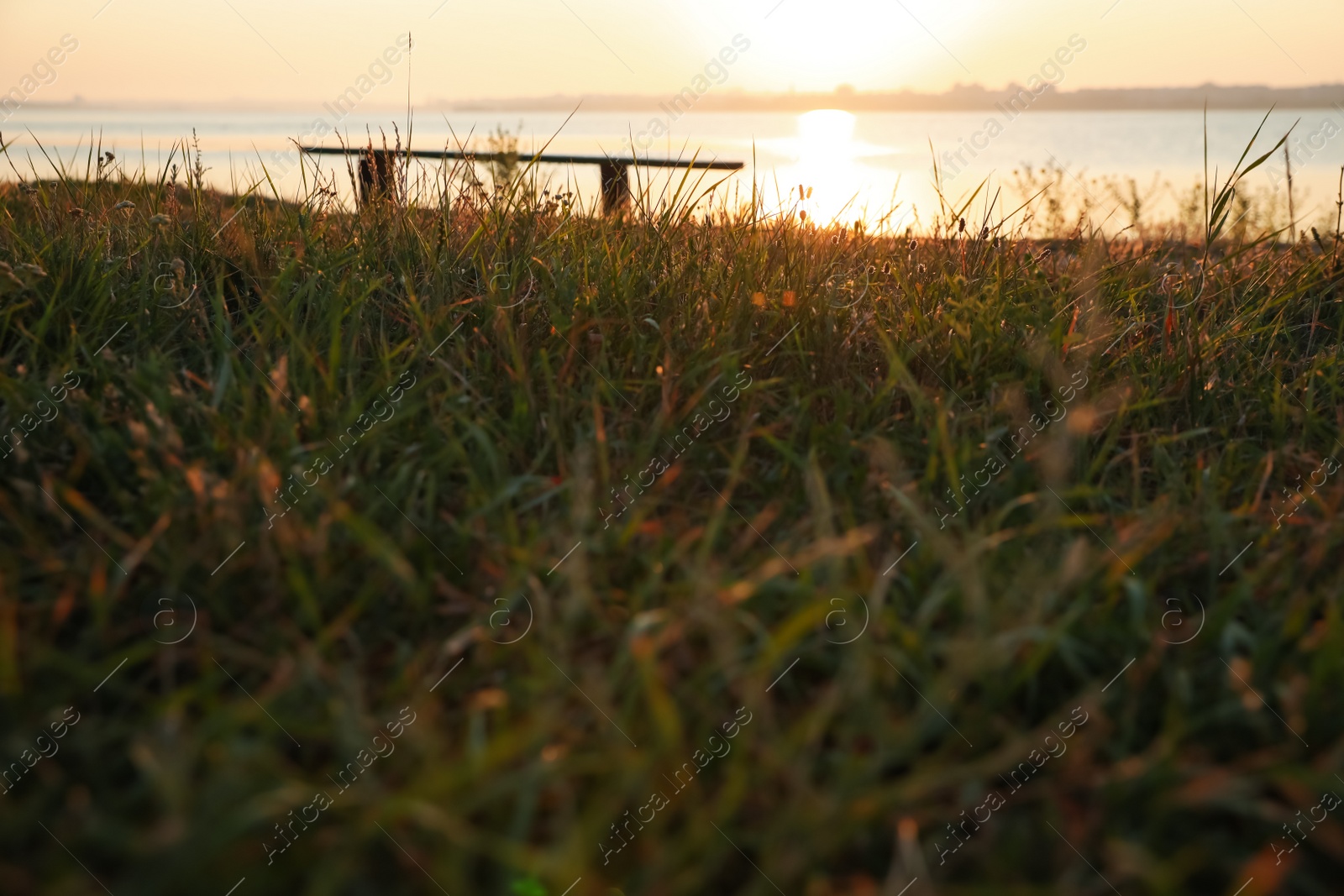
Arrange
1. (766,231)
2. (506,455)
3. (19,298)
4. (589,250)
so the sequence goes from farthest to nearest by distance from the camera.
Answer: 1. (766,231)
2. (589,250)
3. (19,298)
4. (506,455)

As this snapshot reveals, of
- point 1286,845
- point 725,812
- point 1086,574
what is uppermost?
point 1086,574

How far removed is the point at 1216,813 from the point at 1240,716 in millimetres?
161

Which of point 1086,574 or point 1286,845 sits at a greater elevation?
point 1086,574

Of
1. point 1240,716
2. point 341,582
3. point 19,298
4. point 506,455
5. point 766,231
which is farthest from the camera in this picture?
point 766,231

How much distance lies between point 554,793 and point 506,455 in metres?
0.84

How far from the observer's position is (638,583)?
151 centimetres

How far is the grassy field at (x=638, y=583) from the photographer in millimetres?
1086

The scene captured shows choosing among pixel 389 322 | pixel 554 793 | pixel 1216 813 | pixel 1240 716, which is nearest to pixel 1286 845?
pixel 1216 813

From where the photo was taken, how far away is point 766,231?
9.84ft

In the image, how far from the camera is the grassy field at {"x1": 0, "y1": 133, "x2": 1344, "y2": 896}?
1086mm

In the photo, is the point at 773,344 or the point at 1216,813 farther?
the point at 773,344

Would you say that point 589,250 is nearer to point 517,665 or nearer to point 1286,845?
point 517,665

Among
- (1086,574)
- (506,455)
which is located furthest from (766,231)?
(1086,574)

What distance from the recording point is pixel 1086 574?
1492 mm
